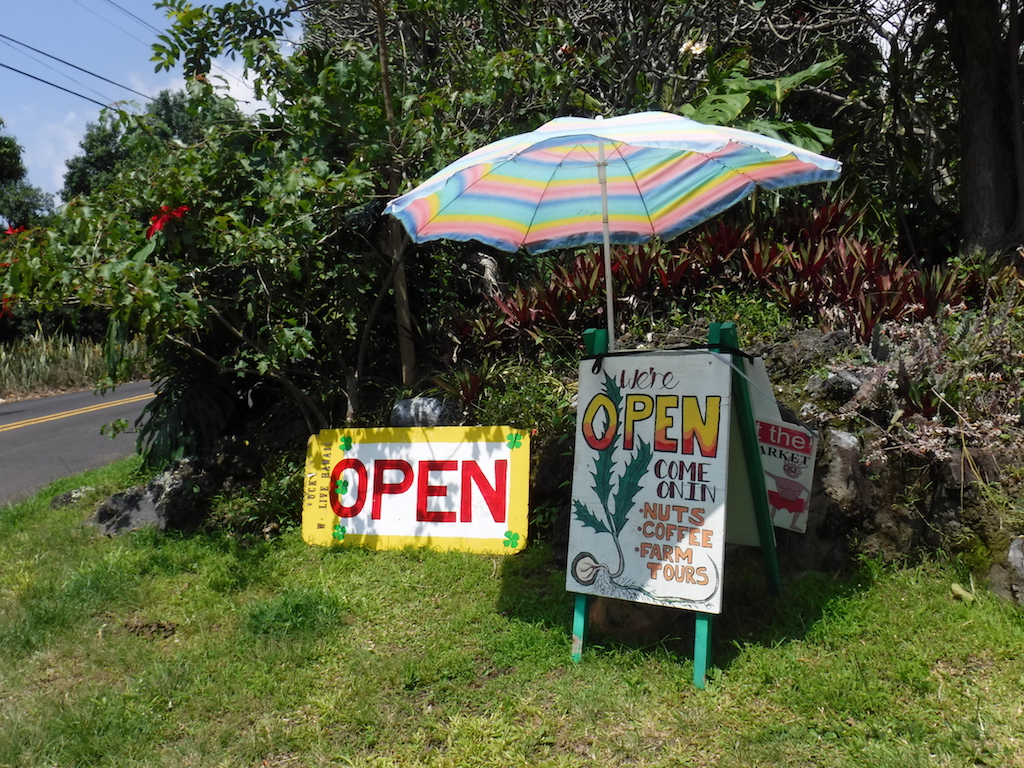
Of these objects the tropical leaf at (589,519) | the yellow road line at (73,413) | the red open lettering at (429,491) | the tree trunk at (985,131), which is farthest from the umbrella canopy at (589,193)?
the yellow road line at (73,413)

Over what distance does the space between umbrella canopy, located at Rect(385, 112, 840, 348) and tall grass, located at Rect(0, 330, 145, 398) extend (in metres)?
15.0

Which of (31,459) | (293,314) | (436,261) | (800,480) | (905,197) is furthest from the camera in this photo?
(31,459)

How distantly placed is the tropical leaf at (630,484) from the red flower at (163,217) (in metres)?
3.22

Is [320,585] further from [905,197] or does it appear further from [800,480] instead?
[905,197]

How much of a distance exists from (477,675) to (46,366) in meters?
17.7

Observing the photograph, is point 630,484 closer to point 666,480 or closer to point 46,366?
point 666,480

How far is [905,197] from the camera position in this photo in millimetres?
8672

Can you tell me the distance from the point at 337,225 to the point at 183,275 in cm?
109

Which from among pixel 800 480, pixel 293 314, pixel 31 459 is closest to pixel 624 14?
pixel 293 314

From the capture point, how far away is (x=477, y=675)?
3453 millimetres

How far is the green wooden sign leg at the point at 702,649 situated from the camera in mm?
3229

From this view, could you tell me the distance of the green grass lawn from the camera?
2.92m

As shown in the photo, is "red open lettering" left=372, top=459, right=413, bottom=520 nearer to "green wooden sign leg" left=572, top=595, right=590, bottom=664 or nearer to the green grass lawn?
the green grass lawn

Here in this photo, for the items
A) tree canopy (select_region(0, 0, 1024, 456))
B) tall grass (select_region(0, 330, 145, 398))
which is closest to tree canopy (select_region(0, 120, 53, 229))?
tall grass (select_region(0, 330, 145, 398))
